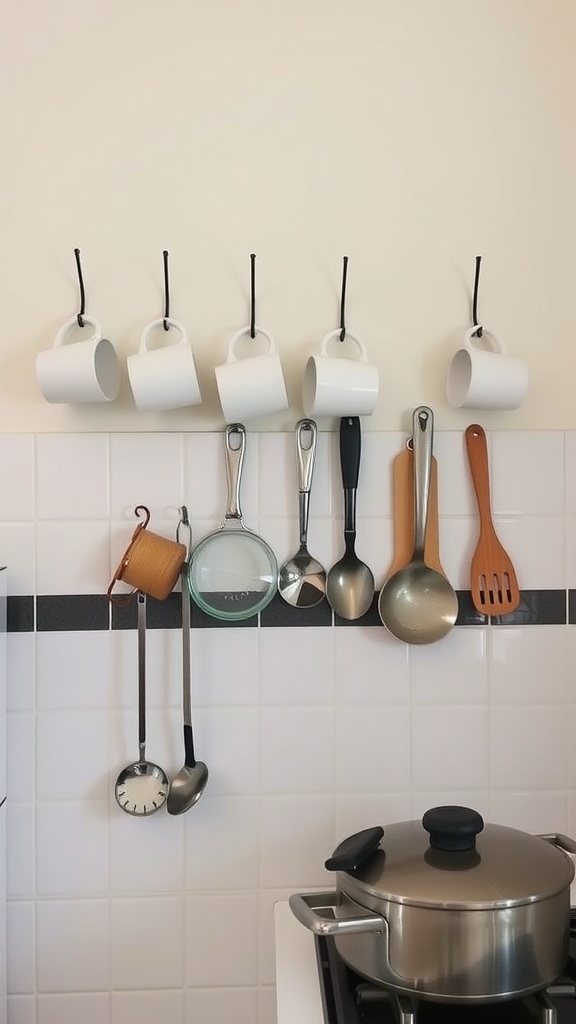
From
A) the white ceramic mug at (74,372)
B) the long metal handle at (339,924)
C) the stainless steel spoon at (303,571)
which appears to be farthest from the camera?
the stainless steel spoon at (303,571)

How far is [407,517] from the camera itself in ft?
4.24

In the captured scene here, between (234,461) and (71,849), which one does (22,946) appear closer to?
(71,849)

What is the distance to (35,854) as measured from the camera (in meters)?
1.26

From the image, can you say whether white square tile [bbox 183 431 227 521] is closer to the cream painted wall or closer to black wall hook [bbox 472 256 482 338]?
the cream painted wall

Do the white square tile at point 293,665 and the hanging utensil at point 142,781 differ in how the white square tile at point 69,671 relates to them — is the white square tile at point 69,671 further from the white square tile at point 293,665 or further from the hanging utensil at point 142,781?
the white square tile at point 293,665

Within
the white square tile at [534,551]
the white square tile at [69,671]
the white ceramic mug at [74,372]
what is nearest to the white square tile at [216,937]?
the white square tile at [69,671]

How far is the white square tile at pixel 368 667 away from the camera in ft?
4.26

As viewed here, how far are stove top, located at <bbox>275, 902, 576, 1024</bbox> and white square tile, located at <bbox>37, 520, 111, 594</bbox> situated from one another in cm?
59

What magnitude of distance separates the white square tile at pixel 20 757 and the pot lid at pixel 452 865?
0.52 meters

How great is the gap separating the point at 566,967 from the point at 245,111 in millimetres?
1263

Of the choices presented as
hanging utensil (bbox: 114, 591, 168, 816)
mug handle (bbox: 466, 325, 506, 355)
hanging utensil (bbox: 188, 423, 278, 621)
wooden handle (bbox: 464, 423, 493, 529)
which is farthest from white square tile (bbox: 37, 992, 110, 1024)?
mug handle (bbox: 466, 325, 506, 355)

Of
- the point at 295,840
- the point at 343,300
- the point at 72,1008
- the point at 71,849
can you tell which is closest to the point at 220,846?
the point at 295,840

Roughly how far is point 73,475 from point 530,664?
2.52 feet

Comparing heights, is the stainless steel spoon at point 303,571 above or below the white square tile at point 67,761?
above
